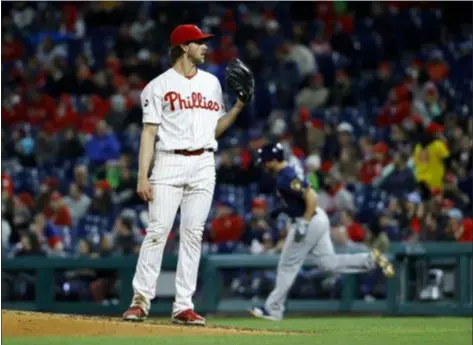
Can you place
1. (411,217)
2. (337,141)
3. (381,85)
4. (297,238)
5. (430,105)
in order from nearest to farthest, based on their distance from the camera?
1. (297,238)
2. (411,217)
3. (337,141)
4. (430,105)
5. (381,85)

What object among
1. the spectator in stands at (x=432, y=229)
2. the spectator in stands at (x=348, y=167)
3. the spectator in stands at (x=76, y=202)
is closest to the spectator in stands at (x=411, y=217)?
the spectator in stands at (x=432, y=229)

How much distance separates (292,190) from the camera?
14172 millimetres

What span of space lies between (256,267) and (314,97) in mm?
6301

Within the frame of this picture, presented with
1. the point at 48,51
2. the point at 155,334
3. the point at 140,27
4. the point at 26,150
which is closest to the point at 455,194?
the point at 26,150

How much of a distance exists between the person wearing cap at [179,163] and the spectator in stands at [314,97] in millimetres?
12725

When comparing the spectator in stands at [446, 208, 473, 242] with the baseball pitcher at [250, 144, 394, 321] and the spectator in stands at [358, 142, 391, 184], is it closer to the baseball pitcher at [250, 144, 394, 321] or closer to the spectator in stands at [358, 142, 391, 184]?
the spectator in stands at [358, 142, 391, 184]

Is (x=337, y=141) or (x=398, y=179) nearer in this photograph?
(x=398, y=179)

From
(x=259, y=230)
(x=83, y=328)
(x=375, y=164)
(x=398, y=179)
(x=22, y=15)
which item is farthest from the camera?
(x=22, y=15)

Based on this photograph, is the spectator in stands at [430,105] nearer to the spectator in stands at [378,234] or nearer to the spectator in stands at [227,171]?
the spectator in stands at [227,171]

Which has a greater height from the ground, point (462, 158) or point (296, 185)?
point (462, 158)

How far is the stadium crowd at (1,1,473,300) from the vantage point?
19.9 metres

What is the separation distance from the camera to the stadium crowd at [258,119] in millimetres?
19859

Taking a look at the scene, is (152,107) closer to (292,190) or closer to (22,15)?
(292,190)

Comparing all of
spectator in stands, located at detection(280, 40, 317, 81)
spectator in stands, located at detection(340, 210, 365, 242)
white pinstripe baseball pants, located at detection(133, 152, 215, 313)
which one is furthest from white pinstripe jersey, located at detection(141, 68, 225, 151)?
spectator in stands, located at detection(280, 40, 317, 81)
